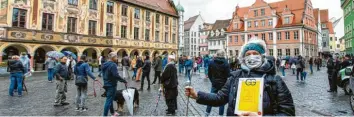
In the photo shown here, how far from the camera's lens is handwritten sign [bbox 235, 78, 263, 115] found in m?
1.82

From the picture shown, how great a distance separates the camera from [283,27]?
4119cm

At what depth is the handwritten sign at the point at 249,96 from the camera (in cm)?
182

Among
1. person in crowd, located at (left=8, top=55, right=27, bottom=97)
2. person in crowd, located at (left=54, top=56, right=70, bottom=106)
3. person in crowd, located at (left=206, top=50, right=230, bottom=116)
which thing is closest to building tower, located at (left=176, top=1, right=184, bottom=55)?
person in crowd, located at (left=8, top=55, right=27, bottom=97)

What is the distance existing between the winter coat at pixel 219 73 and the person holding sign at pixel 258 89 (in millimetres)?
3877

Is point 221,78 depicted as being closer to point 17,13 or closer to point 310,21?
point 17,13

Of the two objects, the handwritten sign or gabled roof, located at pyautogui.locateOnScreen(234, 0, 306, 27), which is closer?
the handwritten sign

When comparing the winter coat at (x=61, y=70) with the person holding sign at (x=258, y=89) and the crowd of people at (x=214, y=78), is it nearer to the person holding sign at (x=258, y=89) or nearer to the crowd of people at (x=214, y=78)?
the crowd of people at (x=214, y=78)

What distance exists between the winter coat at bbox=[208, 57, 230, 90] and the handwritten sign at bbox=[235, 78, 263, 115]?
4065mm

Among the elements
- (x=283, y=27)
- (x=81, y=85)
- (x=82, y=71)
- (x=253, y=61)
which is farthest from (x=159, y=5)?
(x=253, y=61)

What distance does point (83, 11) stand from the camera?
23.9 meters

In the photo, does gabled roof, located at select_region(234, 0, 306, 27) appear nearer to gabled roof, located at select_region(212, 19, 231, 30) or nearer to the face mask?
gabled roof, located at select_region(212, 19, 231, 30)

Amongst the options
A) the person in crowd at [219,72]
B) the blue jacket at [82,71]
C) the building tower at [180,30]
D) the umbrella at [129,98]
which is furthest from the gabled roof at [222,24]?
the umbrella at [129,98]

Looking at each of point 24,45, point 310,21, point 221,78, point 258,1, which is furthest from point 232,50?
point 221,78

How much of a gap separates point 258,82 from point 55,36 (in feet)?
76.8
